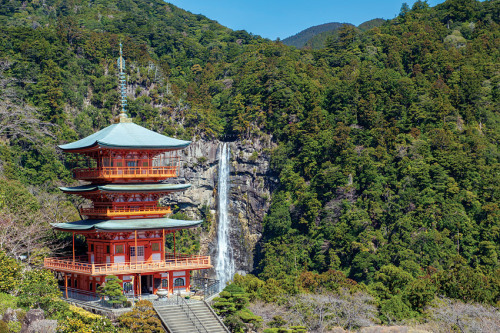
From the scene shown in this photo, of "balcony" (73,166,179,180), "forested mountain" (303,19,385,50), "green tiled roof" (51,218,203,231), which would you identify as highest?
"forested mountain" (303,19,385,50)

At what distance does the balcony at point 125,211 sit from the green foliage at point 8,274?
5.00 metres

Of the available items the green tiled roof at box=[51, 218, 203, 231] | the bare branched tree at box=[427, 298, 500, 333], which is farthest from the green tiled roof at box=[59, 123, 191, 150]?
the bare branched tree at box=[427, 298, 500, 333]

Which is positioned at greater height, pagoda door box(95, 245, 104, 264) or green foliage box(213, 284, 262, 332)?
pagoda door box(95, 245, 104, 264)

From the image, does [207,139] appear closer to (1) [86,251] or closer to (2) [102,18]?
(2) [102,18]

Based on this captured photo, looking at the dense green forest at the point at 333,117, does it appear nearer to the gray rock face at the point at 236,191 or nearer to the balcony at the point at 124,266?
the gray rock face at the point at 236,191

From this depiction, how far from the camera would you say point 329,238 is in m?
72.9

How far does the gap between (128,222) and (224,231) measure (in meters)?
47.7

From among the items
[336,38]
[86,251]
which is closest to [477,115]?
[336,38]

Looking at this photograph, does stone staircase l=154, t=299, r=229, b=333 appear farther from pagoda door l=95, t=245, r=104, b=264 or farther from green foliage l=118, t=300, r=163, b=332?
pagoda door l=95, t=245, r=104, b=264

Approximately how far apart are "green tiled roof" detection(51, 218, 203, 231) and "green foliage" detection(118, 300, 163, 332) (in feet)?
16.2

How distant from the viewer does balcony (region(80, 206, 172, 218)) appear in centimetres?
3691

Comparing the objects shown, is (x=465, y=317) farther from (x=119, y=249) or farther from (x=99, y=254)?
(x=99, y=254)

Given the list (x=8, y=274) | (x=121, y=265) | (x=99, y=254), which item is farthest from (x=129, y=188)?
(x=8, y=274)

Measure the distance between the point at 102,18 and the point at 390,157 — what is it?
2316 inches
